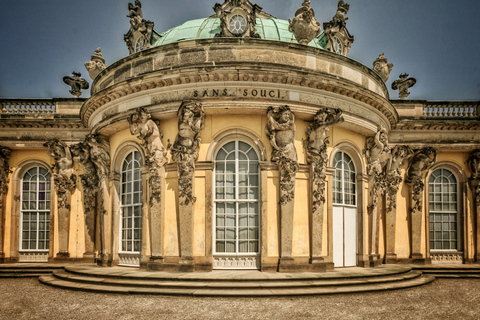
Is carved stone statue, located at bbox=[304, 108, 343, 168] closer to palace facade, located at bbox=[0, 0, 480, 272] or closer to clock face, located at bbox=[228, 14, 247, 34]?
palace facade, located at bbox=[0, 0, 480, 272]

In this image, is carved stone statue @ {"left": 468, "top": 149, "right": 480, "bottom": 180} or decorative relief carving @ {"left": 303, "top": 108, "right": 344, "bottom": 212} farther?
carved stone statue @ {"left": 468, "top": 149, "right": 480, "bottom": 180}

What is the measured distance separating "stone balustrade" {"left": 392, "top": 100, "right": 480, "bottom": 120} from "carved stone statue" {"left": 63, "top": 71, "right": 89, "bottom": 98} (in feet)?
47.4

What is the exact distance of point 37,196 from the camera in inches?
742

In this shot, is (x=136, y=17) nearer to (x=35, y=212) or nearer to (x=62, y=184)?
(x=62, y=184)

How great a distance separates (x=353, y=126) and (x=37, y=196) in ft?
45.0

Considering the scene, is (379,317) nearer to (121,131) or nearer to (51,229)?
(121,131)

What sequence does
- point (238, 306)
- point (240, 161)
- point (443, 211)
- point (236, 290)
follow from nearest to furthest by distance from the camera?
1. point (238, 306)
2. point (236, 290)
3. point (240, 161)
4. point (443, 211)

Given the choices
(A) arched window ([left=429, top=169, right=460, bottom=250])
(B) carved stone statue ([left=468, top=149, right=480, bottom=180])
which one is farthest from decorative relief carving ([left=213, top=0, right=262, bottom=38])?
(B) carved stone statue ([left=468, top=149, right=480, bottom=180])

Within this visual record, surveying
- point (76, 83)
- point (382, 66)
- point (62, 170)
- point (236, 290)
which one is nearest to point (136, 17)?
point (76, 83)

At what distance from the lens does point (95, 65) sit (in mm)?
18688

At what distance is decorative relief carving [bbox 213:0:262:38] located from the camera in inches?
559

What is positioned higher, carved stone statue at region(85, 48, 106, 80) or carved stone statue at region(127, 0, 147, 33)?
carved stone statue at region(127, 0, 147, 33)

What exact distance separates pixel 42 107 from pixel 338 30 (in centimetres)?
1331

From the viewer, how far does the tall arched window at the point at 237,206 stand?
42.7 feet
